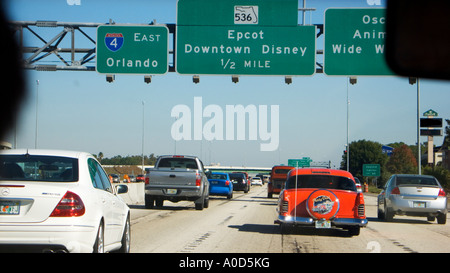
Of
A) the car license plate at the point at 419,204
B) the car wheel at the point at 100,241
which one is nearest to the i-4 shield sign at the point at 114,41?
the car license plate at the point at 419,204

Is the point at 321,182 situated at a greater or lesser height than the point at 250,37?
lesser

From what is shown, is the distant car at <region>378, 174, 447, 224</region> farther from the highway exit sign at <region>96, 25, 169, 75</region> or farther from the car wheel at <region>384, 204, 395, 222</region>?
the highway exit sign at <region>96, 25, 169, 75</region>

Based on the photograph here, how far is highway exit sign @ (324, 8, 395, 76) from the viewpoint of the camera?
71.0 ft

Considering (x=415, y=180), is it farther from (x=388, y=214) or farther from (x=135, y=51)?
(x=135, y=51)

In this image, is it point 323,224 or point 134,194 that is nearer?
point 323,224

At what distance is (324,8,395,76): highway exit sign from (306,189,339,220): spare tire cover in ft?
25.0

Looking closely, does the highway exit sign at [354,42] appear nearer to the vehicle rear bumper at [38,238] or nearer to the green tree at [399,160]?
the vehicle rear bumper at [38,238]

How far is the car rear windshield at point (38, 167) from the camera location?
30.1 ft

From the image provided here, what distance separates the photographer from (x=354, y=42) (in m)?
21.8

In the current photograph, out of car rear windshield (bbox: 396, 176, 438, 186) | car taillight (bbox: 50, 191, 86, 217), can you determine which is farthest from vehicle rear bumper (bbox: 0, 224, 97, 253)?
car rear windshield (bbox: 396, 176, 438, 186)

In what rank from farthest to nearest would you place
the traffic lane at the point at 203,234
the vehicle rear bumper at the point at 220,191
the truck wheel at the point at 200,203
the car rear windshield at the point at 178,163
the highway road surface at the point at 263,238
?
the vehicle rear bumper at the point at 220,191, the car rear windshield at the point at 178,163, the truck wheel at the point at 200,203, the highway road surface at the point at 263,238, the traffic lane at the point at 203,234

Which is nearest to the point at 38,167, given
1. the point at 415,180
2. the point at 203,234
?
the point at 203,234

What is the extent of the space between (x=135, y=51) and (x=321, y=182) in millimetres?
9230
